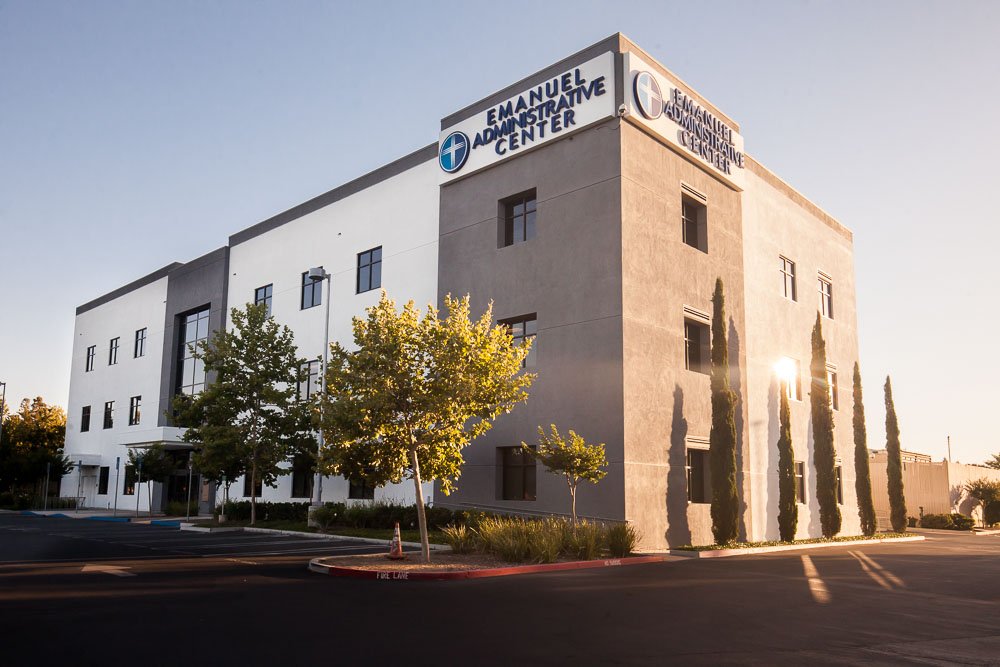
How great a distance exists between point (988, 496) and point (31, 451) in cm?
6277

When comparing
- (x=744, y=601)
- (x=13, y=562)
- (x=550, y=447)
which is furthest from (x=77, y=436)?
(x=744, y=601)

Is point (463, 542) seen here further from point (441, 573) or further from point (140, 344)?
point (140, 344)

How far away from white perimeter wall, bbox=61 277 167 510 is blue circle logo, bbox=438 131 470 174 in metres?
24.6

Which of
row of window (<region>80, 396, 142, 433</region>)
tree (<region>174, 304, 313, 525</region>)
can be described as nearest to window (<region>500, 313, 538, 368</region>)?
tree (<region>174, 304, 313, 525</region>)

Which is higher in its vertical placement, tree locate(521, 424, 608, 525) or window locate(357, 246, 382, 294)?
window locate(357, 246, 382, 294)

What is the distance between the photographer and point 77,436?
5822 cm

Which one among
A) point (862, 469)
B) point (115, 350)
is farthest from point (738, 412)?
point (115, 350)

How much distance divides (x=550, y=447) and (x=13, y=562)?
13.1m

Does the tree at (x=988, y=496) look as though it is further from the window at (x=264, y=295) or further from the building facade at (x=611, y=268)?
the window at (x=264, y=295)

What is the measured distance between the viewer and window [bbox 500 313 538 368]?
2709cm

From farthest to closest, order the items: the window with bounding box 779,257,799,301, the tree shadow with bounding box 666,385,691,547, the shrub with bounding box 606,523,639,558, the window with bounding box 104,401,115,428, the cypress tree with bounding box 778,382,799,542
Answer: the window with bounding box 104,401,115,428
the window with bounding box 779,257,799,301
the cypress tree with bounding box 778,382,799,542
the tree shadow with bounding box 666,385,691,547
the shrub with bounding box 606,523,639,558

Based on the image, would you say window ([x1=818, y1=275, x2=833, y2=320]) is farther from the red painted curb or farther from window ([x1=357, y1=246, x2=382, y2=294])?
the red painted curb

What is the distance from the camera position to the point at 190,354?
1854 inches

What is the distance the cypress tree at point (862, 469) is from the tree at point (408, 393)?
2294 centimetres
